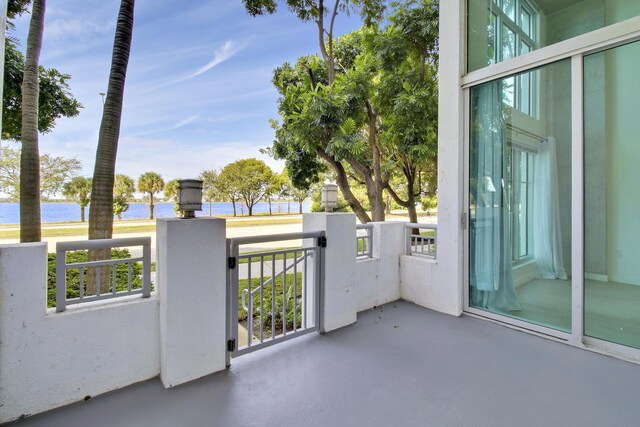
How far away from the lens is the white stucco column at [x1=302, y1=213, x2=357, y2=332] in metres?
2.73

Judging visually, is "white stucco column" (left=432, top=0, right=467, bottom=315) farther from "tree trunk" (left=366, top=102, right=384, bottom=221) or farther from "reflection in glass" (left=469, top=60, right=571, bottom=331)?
"tree trunk" (left=366, top=102, right=384, bottom=221)

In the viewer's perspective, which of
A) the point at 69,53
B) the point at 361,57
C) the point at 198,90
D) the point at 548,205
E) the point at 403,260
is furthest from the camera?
the point at 198,90

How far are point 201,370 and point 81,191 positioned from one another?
2001 centimetres

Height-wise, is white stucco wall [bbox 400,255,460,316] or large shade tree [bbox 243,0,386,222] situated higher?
large shade tree [bbox 243,0,386,222]

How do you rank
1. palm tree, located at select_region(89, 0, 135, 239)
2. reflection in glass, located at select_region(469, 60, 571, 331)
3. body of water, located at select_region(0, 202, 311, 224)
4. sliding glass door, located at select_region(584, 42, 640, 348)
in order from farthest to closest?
body of water, located at select_region(0, 202, 311, 224) → palm tree, located at select_region(89, 0, 135, 239) → reflection in glass, located at select_region(469, 60, 571, 331) → sliding glass door, located at select_region(584, 42, 640, 348)

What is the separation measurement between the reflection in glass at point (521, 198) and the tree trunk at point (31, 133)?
509cm

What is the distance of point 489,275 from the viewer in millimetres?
3043

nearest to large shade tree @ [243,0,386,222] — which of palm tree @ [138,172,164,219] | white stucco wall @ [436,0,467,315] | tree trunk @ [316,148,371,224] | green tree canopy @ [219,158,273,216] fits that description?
tree trunk @ [316,148,371,224]

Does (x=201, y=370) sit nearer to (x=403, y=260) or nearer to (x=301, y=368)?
(x=301, y=368)

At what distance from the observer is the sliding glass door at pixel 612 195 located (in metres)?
2.31

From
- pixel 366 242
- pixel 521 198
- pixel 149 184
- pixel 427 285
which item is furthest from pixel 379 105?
pixel 149 184

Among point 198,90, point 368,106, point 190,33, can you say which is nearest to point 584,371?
point 368,106

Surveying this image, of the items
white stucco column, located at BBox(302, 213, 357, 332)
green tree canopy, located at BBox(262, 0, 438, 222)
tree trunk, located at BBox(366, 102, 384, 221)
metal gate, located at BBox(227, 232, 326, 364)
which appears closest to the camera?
metal gate, located at BBox(227, 232, 326, 364)

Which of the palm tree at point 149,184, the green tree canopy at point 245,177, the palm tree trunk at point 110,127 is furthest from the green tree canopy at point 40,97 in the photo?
the palm tree at point 149,184
